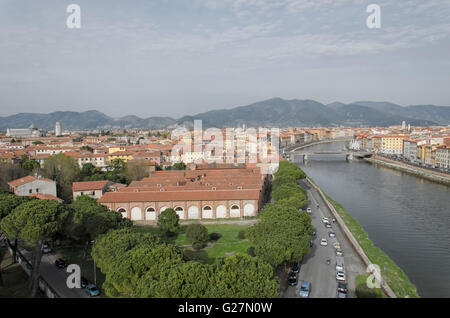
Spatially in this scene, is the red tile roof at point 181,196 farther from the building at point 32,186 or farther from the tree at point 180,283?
the tree at point 180,283

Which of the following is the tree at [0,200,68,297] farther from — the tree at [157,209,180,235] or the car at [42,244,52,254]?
the tree at [157,209,180,235]

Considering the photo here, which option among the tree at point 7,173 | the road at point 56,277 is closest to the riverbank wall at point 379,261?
the road at point 56,277

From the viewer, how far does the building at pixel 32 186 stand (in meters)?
24.4

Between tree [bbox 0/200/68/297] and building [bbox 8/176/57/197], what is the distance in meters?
13.9

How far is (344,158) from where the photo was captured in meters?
59.5

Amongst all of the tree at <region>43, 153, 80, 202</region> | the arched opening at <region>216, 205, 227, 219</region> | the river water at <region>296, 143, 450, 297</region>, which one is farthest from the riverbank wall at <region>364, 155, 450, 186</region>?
the tree at <region>43, 153, 80, 202</region>

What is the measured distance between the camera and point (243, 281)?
372 inches

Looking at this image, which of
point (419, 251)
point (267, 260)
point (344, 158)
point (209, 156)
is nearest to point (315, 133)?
point (344, 158)

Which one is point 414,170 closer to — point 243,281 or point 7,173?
point 243,281

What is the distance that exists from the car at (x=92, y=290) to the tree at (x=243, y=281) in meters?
4.70

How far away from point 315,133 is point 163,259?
353 ft

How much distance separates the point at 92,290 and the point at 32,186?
15959 mm

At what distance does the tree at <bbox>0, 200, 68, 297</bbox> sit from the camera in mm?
11461
